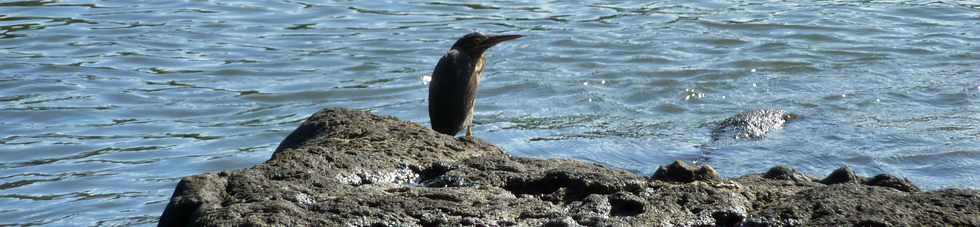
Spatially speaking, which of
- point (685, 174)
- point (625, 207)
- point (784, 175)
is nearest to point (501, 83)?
point (784, 175)

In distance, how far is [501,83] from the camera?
10844mm

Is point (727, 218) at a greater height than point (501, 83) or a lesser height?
greater

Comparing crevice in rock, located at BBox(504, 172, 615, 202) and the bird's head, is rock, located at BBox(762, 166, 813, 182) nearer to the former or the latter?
crevice in rock, located at BBox(504, 172, 615, 202)

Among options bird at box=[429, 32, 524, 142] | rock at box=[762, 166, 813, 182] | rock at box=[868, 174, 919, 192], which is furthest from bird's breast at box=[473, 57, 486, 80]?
rock at box=[868, 174, 919, 192]

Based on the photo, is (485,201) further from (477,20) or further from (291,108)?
(477,20)

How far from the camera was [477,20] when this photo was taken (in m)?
13.5

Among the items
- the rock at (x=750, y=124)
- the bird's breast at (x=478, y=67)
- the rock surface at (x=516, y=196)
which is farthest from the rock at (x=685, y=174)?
the rock at (x=750, y=124)

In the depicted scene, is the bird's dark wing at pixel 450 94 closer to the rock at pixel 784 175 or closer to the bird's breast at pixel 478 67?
the bird's breast at pixel 478 67

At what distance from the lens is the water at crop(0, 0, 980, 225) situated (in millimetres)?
8203

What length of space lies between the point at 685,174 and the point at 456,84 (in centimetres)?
217

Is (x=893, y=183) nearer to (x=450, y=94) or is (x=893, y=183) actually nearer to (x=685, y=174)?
(x=685, y=174)

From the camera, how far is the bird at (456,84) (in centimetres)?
673

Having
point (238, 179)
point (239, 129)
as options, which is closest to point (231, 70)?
point (239, 129)

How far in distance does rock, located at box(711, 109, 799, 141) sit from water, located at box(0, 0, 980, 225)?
10 cm
